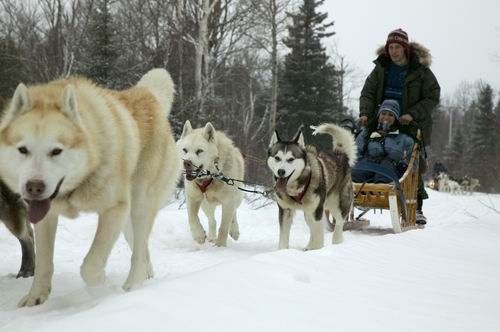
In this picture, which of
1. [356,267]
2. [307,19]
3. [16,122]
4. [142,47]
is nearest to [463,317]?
[356,267]

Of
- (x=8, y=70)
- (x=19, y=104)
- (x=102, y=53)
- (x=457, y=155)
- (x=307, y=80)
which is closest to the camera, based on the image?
(x=19, y=104)

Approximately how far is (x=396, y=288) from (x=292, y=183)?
9.97ft

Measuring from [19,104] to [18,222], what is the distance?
4.37ft

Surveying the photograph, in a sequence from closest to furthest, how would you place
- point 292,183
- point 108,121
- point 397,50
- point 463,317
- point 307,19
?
1. point 463,317
2. point 108,121
3. point 292,183
4. point 397,50
5. point 307,19

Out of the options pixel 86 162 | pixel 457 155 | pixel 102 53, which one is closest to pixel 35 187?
pixel 86 162

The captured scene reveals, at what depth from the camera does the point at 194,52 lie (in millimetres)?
15984

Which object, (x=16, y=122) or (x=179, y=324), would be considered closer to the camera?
(x=179, y=324)

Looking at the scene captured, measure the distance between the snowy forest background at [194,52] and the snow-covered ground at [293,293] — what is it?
14.9 feet

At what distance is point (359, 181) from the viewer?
6.63 m

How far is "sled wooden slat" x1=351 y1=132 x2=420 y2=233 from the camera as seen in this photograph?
6.02 metres

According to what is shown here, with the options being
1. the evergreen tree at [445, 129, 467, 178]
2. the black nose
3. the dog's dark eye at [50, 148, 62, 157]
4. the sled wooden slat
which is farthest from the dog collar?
the evergreen tree at [445, 129, 467, 178]

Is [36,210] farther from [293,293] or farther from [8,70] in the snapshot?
[8,70]

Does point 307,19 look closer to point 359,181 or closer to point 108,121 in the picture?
point 359,181

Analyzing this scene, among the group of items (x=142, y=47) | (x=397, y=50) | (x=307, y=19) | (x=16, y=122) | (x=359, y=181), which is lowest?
(x=359, y=181)
